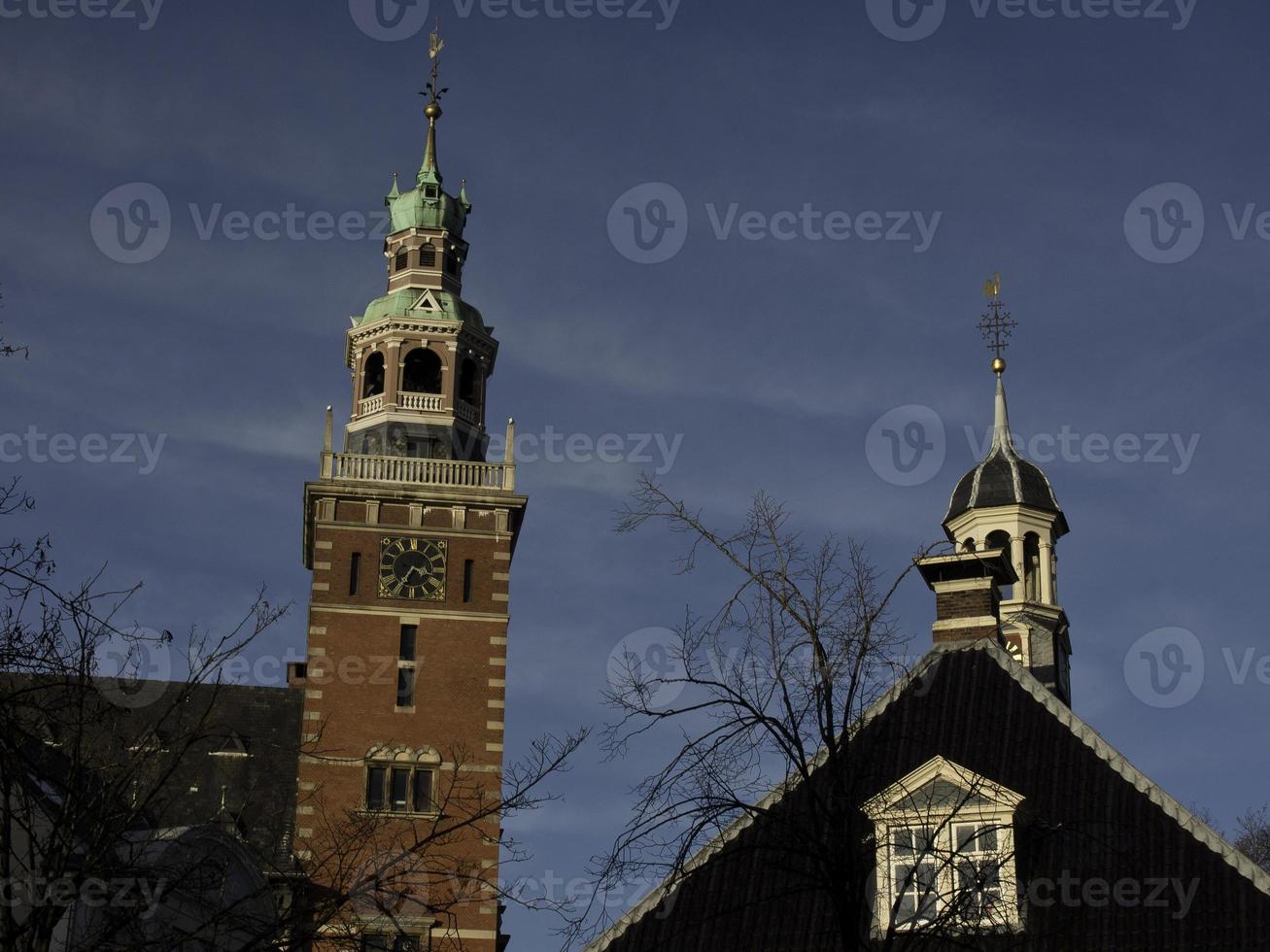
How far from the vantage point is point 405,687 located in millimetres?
52188

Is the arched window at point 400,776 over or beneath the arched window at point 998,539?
beneath

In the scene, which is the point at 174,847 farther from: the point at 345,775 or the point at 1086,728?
the point at 345,775

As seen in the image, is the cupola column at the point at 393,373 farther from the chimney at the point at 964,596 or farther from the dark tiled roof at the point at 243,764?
the chimney at the point at 964,596

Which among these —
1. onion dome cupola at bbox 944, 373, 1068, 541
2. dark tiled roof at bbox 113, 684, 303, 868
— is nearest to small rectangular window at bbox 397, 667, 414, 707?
dark tiled roof at bbox 113, 684, 303, 868

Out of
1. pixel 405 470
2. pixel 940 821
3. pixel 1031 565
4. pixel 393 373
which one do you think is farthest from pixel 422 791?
pixel 940 821

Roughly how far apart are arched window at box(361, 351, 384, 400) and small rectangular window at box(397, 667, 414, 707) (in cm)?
993

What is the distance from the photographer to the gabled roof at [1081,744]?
23.6 meters

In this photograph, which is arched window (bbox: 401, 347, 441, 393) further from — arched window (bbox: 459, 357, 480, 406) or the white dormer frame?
the white dormer frame

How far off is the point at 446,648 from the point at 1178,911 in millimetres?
31909

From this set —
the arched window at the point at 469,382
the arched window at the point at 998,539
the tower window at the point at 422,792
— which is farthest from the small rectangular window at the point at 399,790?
the arched window at the point at 998,539

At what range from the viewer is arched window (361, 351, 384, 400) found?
58.3m

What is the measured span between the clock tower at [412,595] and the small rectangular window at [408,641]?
6 centimetres

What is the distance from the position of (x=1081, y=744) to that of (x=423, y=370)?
35.8 meters

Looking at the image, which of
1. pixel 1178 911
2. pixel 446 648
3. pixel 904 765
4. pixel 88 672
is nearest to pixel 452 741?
pixel 446 648
